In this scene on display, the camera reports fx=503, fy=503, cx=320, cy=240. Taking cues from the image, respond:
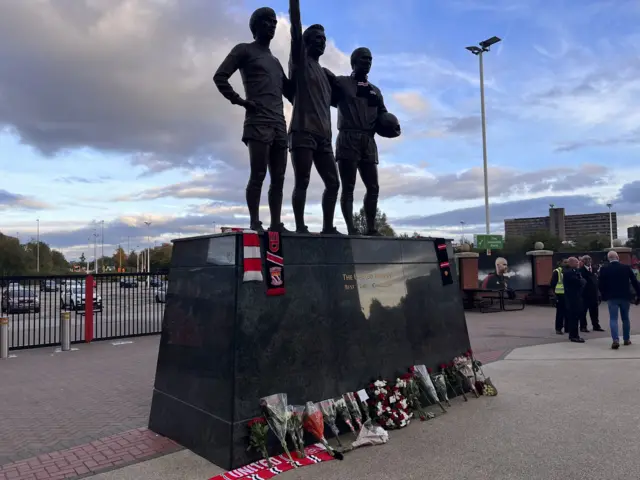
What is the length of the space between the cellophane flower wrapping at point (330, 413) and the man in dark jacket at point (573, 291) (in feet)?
23.6

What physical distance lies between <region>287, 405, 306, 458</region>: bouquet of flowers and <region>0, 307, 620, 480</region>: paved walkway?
3.73 feet

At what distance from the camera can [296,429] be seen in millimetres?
4230

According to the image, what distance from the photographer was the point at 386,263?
5.67 meters

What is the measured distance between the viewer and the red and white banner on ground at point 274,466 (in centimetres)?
377

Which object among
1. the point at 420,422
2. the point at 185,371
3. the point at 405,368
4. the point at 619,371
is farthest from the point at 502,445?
the point at 619,371

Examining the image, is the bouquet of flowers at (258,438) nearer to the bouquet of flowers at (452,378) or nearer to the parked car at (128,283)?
the bouquet of flowers at (452,378)

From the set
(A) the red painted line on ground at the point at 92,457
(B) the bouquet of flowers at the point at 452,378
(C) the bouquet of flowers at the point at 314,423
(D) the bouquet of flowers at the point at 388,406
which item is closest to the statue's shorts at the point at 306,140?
(D) the bouquet of flowers at the point at 388,406

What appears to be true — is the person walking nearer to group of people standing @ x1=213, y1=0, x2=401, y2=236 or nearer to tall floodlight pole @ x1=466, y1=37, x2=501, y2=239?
group of people standing @ x1=213, y1=0, x2=401, y2=236

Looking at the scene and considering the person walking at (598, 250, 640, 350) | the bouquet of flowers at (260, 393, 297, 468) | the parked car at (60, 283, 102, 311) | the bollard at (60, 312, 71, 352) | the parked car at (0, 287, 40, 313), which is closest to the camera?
the bouquet of flowers at (260, 393, 297, 468)

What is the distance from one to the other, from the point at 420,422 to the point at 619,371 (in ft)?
12.5

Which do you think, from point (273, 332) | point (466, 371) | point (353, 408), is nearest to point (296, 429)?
point (353, 408)

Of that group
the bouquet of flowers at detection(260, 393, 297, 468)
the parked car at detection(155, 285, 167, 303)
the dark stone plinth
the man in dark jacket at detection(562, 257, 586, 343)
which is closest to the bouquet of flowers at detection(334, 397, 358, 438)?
the dark stone plinth

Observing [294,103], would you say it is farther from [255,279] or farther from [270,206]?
[255,279]

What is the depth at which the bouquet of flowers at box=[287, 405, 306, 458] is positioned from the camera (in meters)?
4.15
